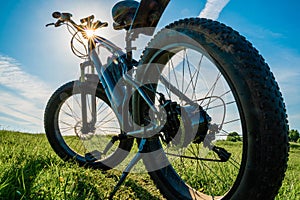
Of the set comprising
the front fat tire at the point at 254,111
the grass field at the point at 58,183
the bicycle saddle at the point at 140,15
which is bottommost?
the grass field at the point at 58,183

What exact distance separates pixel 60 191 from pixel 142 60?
1026 mm

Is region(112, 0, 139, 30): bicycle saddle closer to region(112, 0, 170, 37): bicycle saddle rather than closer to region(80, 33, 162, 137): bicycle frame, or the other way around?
region(112, 0, 170, 37): bicycle saddle

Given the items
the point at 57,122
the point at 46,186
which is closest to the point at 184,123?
the point at 46,186

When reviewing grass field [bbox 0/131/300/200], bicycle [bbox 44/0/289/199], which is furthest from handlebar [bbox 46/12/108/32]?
grass field [bbox 0/131/300/200]

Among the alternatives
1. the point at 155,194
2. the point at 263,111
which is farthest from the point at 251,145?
the point at 155,194

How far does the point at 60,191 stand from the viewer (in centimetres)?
167

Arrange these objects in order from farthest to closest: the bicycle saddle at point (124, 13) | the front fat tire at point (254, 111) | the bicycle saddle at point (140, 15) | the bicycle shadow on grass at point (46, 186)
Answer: the bicycle saddle at point (124, 13) → the bicycle saddle at point (140, 15) → the bicycle shadow on grass at point (46, 186) → the front fat tire at point (254, 111)

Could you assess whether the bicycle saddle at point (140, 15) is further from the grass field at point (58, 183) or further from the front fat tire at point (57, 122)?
the grass field at point (58, 183)

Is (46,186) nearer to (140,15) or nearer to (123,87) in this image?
(123,87)

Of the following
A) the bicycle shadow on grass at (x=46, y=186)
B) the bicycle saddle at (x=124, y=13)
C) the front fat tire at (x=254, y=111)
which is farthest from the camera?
the bicycle saddle at (x=124, y=13)

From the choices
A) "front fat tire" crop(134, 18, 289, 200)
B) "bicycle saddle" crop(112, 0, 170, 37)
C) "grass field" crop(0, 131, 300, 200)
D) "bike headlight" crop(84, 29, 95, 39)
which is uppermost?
"bike headlight" crop(84, 29, 95, 39)

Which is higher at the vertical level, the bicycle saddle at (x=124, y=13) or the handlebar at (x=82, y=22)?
the handlebar at (x=82, y=22)

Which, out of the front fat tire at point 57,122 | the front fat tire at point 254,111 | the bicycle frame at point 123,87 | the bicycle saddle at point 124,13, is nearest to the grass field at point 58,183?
the front fat tire at point 57,122

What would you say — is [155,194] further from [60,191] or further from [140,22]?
[140,22]
